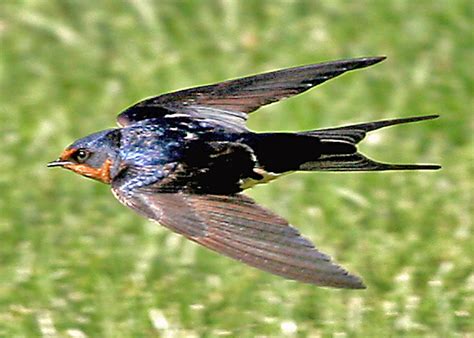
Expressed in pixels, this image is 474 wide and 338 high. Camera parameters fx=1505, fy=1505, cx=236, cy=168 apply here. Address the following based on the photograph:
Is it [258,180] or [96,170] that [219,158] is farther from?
[96,170]

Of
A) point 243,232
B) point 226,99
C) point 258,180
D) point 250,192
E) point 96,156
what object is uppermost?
point 250,192

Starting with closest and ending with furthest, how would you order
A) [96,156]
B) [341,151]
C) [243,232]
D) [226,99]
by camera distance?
[243,232]
[341,151]
[96,156]
[226,99]

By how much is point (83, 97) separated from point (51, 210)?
1098mm

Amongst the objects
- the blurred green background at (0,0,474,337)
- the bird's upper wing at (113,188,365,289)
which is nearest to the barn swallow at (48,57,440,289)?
the bird's upper wing at (113,188,365,289)

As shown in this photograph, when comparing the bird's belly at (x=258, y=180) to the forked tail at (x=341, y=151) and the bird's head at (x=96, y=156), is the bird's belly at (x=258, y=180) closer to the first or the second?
the forked tail at (x=341, y=151)

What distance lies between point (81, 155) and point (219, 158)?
1.58 ft

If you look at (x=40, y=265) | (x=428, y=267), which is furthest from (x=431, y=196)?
(x=40, y=265)

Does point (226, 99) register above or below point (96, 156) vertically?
above

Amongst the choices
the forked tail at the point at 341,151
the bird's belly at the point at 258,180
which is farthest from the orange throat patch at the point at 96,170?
the forked tail at the point at 341,151

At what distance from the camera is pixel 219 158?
4.61 metres

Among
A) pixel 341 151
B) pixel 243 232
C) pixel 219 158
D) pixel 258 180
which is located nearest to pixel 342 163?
pixel 341 151

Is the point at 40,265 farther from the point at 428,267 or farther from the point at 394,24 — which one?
the point at 394,24

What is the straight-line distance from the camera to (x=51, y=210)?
605cm

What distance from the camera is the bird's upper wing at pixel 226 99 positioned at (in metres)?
4.80
